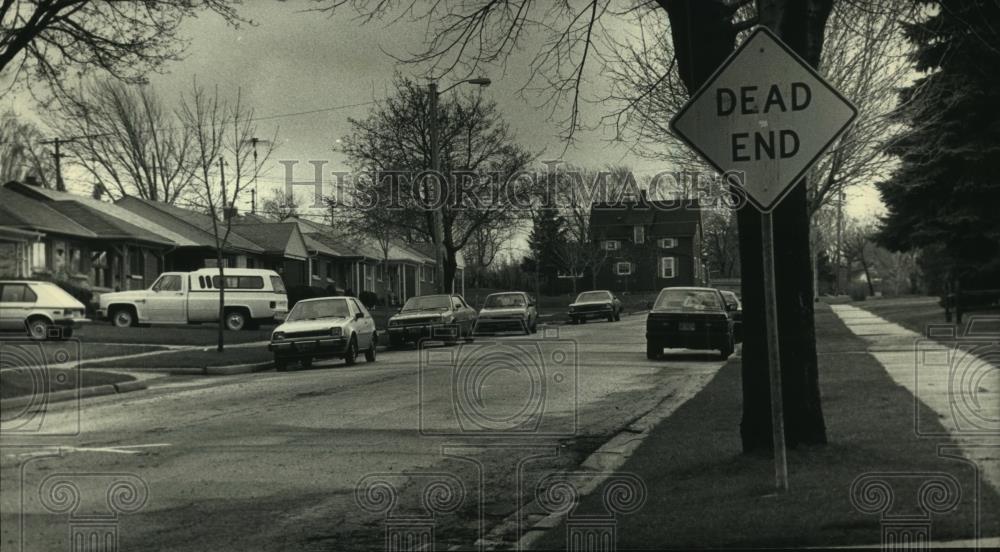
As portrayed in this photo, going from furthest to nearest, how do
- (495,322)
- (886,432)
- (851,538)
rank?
(495,322) → (886,432) → (851,538)

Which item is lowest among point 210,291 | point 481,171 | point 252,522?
point 252,522

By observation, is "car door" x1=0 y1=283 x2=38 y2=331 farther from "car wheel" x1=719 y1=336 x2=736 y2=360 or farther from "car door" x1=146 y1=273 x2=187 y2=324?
"car wheel" x1=719 y1=336 x2=736 y2=360

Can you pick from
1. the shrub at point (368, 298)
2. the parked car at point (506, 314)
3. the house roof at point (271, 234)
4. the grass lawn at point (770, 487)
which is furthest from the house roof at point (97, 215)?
the grass lawn at point (770, 487)

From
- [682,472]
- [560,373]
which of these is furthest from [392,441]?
[560,373]

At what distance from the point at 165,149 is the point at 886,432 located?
37.6 metres

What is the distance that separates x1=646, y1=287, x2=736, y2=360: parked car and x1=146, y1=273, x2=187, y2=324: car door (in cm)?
2012

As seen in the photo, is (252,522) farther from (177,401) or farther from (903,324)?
(903,324)

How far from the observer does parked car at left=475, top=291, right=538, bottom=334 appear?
35125mm

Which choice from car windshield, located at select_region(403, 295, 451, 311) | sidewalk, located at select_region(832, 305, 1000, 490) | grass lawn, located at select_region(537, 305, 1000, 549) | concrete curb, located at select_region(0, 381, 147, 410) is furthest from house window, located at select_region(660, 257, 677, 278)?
grass lawn, located at select_region(537, 305, 1000, 549)

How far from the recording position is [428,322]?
97.8ft

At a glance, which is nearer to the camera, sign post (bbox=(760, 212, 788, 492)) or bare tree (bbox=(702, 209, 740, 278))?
sign post (bbox=(760, 212, 788, 492))

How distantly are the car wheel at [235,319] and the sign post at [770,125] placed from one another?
32859mm

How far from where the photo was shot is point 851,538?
586cm

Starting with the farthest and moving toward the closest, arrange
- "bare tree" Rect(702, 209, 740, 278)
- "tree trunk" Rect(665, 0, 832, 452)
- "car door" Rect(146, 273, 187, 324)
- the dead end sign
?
"bare tree" Rect(702, 209, 740, 278) < "car door" Rect(146, 273, 187, 324) < "tree trunk" Rect(665, 0, 832, 452) < the dead end sign
